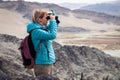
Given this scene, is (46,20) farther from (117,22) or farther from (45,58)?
(117,22)

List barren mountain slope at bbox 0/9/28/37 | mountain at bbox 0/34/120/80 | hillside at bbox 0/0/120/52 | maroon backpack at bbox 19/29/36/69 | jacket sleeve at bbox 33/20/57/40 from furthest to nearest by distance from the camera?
hillside at bbox 0/0/120/52 < barren mountain slope at bbox 0/9/28/37 < mountain at bbox 0/34/120/80 < maroon backpack at bbox 19/29/36/69 < jacket sleeve at bbox 33/20/57/40

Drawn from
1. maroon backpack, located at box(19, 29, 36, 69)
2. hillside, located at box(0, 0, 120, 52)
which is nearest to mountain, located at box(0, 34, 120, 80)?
maroon backpack, located at box(19, 29, 36, 69)

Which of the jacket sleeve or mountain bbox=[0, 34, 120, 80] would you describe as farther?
mountain bbox=[0, 34, 120, 80]

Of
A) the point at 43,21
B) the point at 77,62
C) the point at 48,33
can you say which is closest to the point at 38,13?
the point at 43,21

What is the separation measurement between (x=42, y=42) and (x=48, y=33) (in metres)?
0.16

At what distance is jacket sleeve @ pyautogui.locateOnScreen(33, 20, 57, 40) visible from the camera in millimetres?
3805

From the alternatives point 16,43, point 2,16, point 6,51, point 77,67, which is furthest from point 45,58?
point 2,16

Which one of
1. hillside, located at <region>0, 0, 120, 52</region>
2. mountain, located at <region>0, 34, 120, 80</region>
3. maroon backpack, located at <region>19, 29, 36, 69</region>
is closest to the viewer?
maroon backpack, located at <region>19, 29, 36, 69</region>

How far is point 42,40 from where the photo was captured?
12.9 feet

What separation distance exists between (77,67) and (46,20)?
7646 millimetres

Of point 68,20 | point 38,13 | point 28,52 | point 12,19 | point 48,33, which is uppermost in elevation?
point 38,13

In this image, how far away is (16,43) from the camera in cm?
1234

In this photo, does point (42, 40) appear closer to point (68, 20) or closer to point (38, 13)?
point (38, 13)

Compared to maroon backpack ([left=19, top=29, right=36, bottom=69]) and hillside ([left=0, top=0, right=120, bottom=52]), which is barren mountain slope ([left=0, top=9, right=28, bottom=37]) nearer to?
hillside ([left=0, top=0, right=120, bottom=52])
